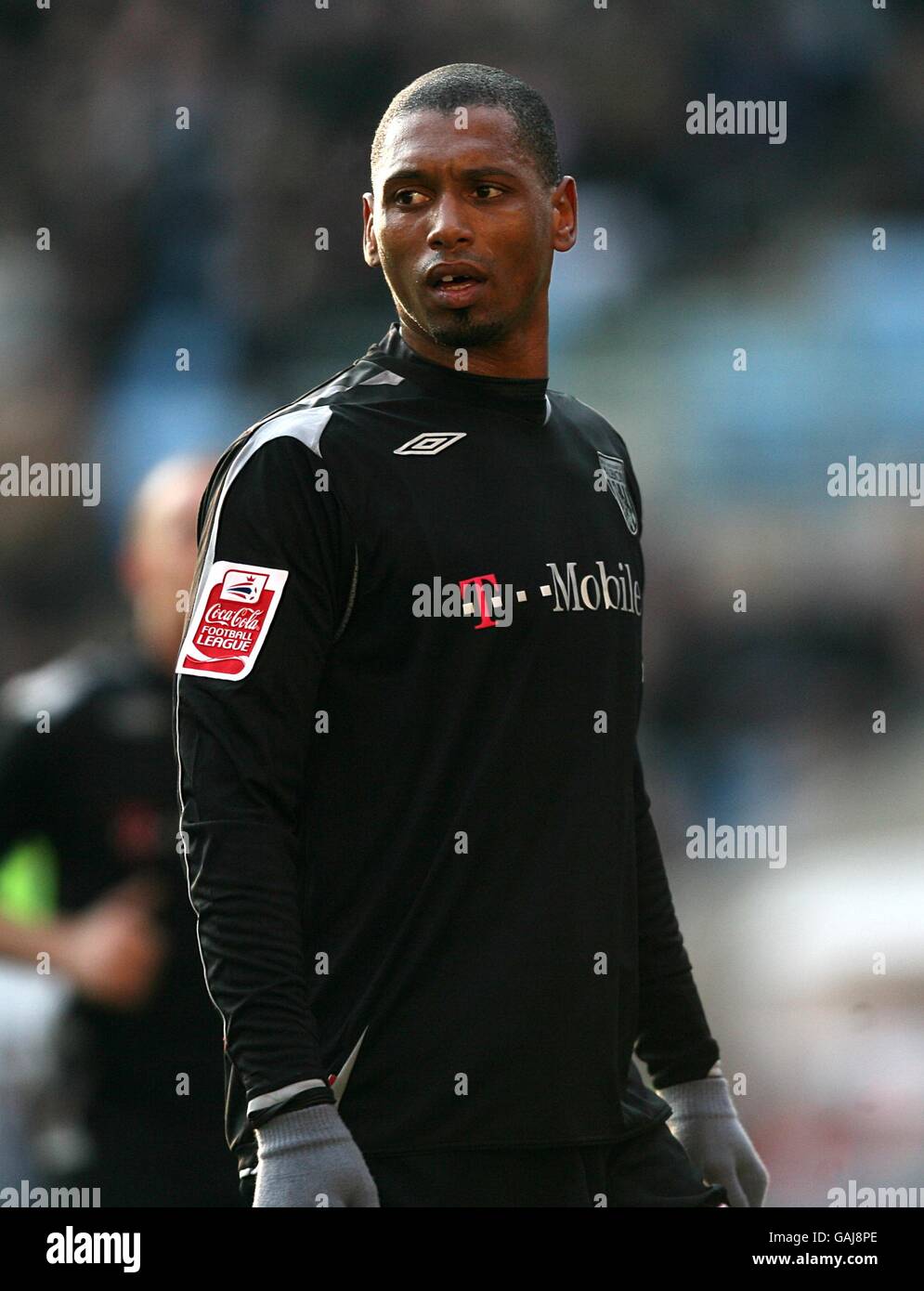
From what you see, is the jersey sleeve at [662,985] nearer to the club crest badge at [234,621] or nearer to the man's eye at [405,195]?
the club crest badge at [234,621]

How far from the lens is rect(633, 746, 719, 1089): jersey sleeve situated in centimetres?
177

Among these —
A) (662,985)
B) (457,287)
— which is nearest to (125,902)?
(662,985)

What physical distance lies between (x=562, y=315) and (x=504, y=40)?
0.63 meters

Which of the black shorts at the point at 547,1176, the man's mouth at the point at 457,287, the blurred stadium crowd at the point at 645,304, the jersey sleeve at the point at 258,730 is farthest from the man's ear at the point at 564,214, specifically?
the blurred stadium crowd at the point at 645,304

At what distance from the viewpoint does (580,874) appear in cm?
154

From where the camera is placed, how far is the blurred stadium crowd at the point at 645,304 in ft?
11.7

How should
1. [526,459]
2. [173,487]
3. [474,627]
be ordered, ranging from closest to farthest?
[474,627], [526,459], [173,487]

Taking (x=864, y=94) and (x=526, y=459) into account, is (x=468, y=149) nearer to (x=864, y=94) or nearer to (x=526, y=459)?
(x=526, y=459)

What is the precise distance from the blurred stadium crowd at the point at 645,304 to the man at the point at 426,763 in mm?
1851

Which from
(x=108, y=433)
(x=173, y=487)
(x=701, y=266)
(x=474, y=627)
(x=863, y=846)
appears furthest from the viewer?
(x=701, y=266)

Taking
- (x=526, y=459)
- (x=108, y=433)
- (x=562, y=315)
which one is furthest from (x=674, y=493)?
(x=526, y=459)

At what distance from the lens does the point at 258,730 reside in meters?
1.43

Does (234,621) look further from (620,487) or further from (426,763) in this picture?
(620,487)

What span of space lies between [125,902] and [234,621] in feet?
4.55
